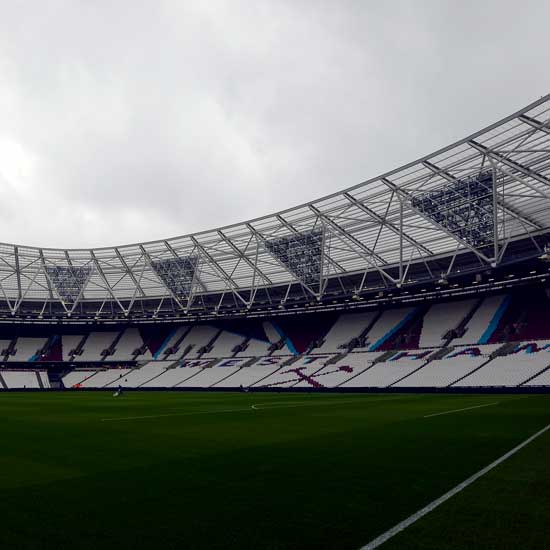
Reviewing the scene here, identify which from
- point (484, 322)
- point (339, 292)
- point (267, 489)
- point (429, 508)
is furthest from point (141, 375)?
point (429, 508)

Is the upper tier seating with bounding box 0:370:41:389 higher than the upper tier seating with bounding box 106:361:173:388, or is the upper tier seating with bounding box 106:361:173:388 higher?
the upper tier seating with bounding box 0:370:41:389

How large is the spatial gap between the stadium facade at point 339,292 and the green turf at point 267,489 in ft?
85.7

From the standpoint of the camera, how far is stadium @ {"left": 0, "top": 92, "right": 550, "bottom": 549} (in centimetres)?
594

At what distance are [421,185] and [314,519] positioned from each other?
3667 centimetres

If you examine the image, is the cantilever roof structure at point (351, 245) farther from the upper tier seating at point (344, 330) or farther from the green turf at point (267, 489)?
the green turf at point (267, 489)

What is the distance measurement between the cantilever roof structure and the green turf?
25.5 meters

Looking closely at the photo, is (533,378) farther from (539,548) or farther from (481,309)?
(539,548)

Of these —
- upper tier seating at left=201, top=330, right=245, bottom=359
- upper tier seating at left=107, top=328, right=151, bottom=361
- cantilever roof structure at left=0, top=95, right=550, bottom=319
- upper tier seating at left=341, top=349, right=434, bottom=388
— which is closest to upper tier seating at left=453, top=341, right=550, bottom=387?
upper tier seating at left=341, top=349, right=434, bottom=388

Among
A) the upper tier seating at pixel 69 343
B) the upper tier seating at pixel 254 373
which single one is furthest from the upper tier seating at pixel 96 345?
the upper tier seating at pixel 254 373

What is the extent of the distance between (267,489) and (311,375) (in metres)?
44.9

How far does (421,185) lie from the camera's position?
128 feet

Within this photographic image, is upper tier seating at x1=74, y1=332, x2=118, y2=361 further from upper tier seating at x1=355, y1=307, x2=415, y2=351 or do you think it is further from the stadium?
upper tier seating at x1=355, y1=307, x2=415, y2=351

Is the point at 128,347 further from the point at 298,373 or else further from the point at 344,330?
the point at 344,330

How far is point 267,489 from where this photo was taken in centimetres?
727
